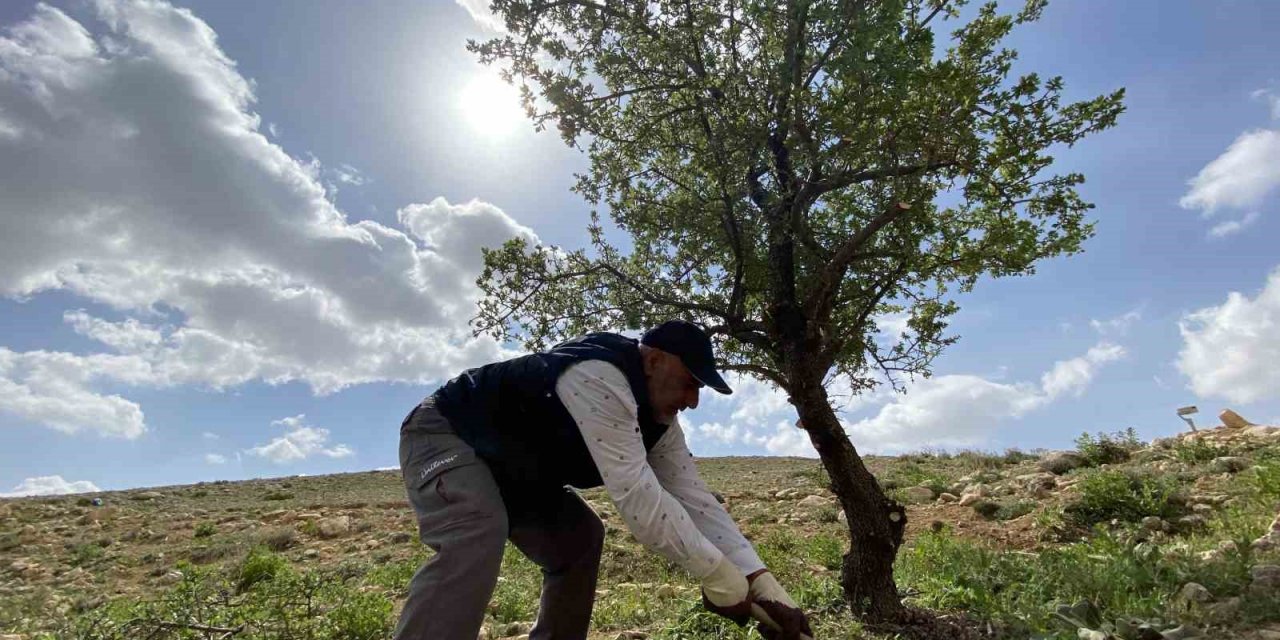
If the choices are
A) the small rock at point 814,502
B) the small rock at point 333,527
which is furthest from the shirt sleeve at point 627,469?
the small rock at point 333,527

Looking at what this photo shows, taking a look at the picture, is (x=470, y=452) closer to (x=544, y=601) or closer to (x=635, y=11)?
(x=544, y=601)

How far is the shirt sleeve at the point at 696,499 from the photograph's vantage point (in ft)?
10.3

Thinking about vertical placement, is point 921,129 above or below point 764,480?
above

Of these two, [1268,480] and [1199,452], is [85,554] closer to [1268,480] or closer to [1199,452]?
[1268,480]

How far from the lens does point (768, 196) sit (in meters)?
5.80

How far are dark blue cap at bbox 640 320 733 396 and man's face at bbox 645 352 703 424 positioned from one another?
37mm

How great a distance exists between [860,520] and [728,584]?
291 cm

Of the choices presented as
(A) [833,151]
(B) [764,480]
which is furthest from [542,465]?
(B) [764,480]

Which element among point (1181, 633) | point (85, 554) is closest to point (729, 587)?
point (1181, 633)

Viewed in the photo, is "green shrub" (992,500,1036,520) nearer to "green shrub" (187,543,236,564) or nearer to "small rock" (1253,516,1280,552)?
"small rock" (1253,516,1280,552)

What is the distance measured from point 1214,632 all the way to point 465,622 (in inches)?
139

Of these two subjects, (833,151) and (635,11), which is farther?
(635,11)

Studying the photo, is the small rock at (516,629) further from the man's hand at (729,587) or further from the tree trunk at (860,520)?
the man's hand at (729,587)

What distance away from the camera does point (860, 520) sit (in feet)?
17.5
